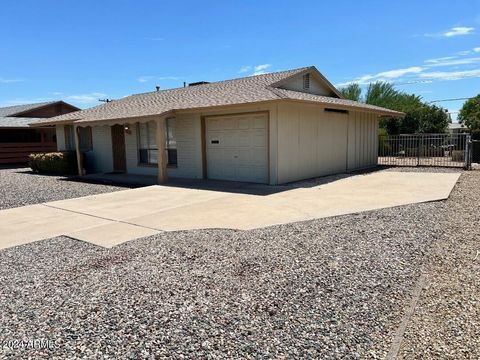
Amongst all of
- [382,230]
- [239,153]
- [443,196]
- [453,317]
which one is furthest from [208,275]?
[239,153]

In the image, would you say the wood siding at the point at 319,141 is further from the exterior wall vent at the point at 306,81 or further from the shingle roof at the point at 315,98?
the exterior wall vent at the point at 306,81

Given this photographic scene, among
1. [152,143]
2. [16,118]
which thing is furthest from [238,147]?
[16,118]

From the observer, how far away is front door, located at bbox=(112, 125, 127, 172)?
17031 mm

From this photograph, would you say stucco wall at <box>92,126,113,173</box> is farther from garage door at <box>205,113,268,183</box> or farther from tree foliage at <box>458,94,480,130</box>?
tree foliage at <box>458,94,480,130</box>

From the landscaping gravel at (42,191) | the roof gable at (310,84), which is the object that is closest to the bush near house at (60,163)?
the landscaping gravel at (42,191)

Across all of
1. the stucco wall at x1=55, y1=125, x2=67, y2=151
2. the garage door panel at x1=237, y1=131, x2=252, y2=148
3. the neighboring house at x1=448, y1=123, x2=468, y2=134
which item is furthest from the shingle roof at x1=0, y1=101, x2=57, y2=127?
the neighboring house at x1=448, y1=123, x2=468, y2=134

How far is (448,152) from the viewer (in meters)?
22.6

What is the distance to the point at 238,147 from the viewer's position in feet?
42.2

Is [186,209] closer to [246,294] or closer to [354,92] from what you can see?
[246,294]

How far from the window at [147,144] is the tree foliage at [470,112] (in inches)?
991

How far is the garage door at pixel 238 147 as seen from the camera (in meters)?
12.3

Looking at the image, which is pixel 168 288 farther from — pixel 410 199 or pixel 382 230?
pixel 410 199

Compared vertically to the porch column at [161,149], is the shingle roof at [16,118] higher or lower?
higher

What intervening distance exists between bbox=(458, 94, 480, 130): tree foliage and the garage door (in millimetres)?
23932
